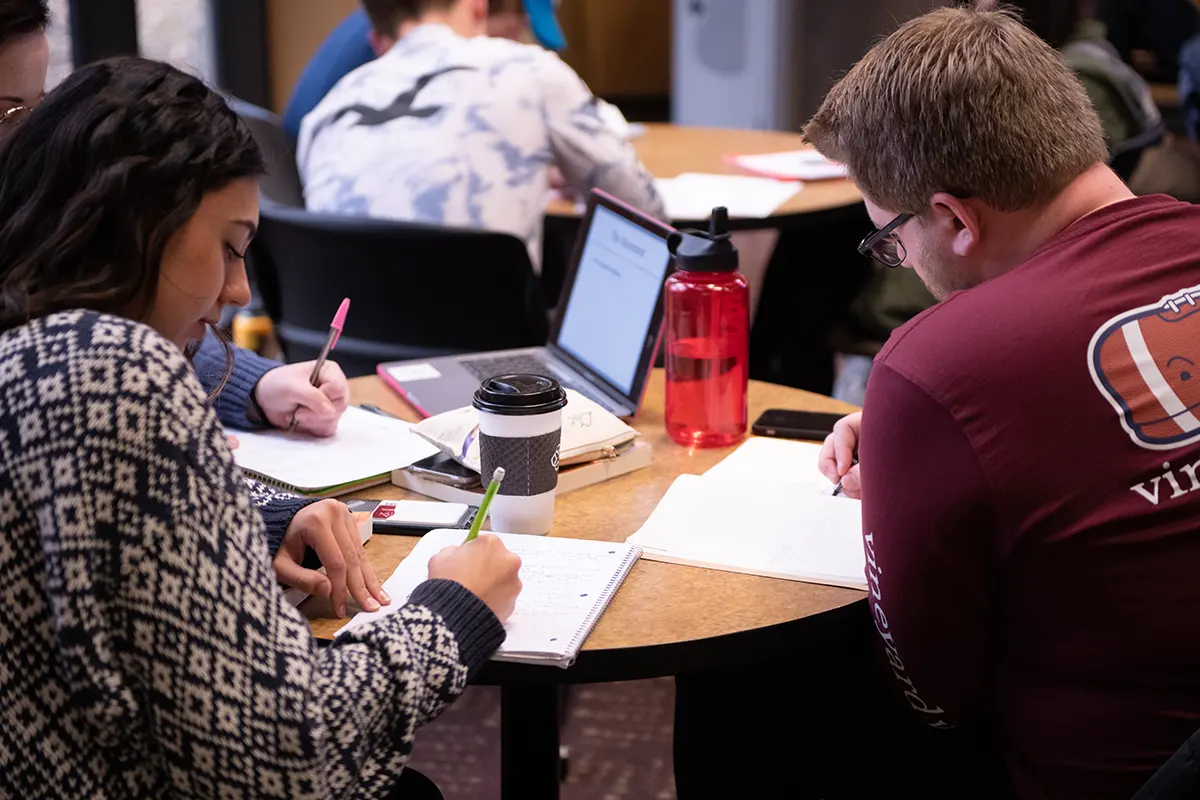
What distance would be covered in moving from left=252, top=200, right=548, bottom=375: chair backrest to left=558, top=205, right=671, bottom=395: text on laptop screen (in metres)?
0.32

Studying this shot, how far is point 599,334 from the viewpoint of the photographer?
189cm

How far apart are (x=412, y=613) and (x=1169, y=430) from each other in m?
0.65

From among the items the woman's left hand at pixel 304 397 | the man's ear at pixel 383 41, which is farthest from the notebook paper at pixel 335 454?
the man's ear at pixel 383 41

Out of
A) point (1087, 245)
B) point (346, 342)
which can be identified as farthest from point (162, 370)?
point (346, 342)

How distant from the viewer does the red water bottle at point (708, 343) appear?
1665 millimetres

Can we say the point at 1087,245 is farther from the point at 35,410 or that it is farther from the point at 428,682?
the point at 35,410

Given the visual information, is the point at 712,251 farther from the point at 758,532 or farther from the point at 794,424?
the point at 758,532

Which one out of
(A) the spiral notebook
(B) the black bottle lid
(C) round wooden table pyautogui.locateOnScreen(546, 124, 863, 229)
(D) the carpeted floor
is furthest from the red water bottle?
(C) round wooden table pyautogui.locateOnScreen(546, 124, 863, 229)

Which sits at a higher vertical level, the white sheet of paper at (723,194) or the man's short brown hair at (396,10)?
the man's short brown hair at (396,10)

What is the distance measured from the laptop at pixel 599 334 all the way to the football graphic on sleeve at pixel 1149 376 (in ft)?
2.38

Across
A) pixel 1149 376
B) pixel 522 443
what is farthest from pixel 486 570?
pixel 1149 376

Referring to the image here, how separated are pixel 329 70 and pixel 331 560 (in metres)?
2.54

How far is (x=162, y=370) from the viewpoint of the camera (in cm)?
90

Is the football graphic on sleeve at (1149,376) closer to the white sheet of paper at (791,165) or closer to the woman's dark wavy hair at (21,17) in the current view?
the woman's dark wavy hair at (21,17)
